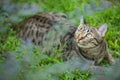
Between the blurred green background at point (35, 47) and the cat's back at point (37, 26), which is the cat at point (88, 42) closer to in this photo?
the blurred green background at point (35, 47)

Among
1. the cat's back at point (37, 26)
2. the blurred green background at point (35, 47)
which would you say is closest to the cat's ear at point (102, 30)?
the blurred green background at point (35, 47)

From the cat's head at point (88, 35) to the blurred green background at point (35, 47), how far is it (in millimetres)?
129

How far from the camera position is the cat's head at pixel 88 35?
15.8ft

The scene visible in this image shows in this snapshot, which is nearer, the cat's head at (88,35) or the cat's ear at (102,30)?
the cat's head at (88,35)

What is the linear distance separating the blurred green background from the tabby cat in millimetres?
118

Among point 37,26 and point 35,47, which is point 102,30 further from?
point 35,47

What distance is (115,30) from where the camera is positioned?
5887mm

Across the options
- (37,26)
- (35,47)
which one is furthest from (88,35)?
(35,47)

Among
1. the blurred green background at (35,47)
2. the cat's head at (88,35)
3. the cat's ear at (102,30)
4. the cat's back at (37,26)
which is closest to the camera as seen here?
the blurred green background at (35,47)

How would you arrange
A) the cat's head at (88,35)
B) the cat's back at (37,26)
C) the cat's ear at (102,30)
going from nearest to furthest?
the cat's head at (88,35)
the cat's ear at (102,30)
the cat's back at (37,26)

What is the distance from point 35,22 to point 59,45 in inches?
20.8

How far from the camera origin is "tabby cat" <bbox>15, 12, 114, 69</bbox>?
192 inches

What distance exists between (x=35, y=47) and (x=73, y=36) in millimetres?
2105

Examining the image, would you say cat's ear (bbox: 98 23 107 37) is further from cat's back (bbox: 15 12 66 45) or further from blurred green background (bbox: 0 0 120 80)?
cat's back (bbox: 15 12 66 45)
